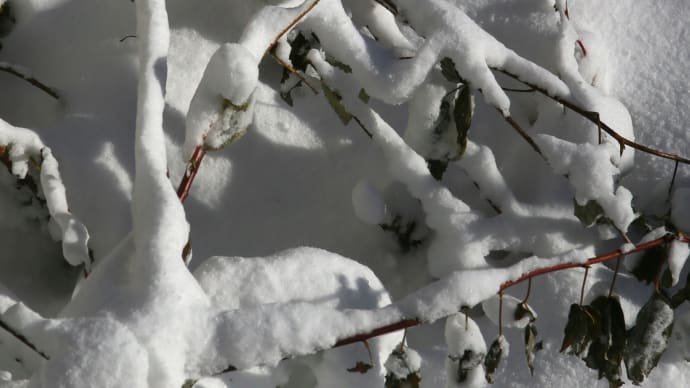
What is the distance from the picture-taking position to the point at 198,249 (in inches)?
52.3

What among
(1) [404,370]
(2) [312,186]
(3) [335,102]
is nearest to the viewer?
(1) [404,370]

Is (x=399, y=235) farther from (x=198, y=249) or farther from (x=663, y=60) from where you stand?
(x=663, y=60)

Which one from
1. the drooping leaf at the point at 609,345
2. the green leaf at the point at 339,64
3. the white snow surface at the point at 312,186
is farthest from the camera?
the green leaf at the point at 339,64

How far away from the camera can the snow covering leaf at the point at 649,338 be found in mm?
1110

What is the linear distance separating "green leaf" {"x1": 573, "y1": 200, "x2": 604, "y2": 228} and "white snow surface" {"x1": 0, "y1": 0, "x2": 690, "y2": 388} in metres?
0.01

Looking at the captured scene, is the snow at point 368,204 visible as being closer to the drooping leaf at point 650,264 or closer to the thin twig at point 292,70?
the thin twig at point 292,70

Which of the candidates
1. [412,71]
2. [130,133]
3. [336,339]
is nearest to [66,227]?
[130,133]

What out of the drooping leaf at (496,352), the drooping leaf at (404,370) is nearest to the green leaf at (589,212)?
the drooping leaf at (496,352)

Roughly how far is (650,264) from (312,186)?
1.90ft

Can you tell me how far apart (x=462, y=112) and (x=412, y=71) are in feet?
0.32

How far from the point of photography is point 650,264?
46.4 inches

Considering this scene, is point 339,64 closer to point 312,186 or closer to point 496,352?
point 312,186

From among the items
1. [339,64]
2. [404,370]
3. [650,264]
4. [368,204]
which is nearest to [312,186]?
[368,204]

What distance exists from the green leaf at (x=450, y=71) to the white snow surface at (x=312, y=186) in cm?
1
